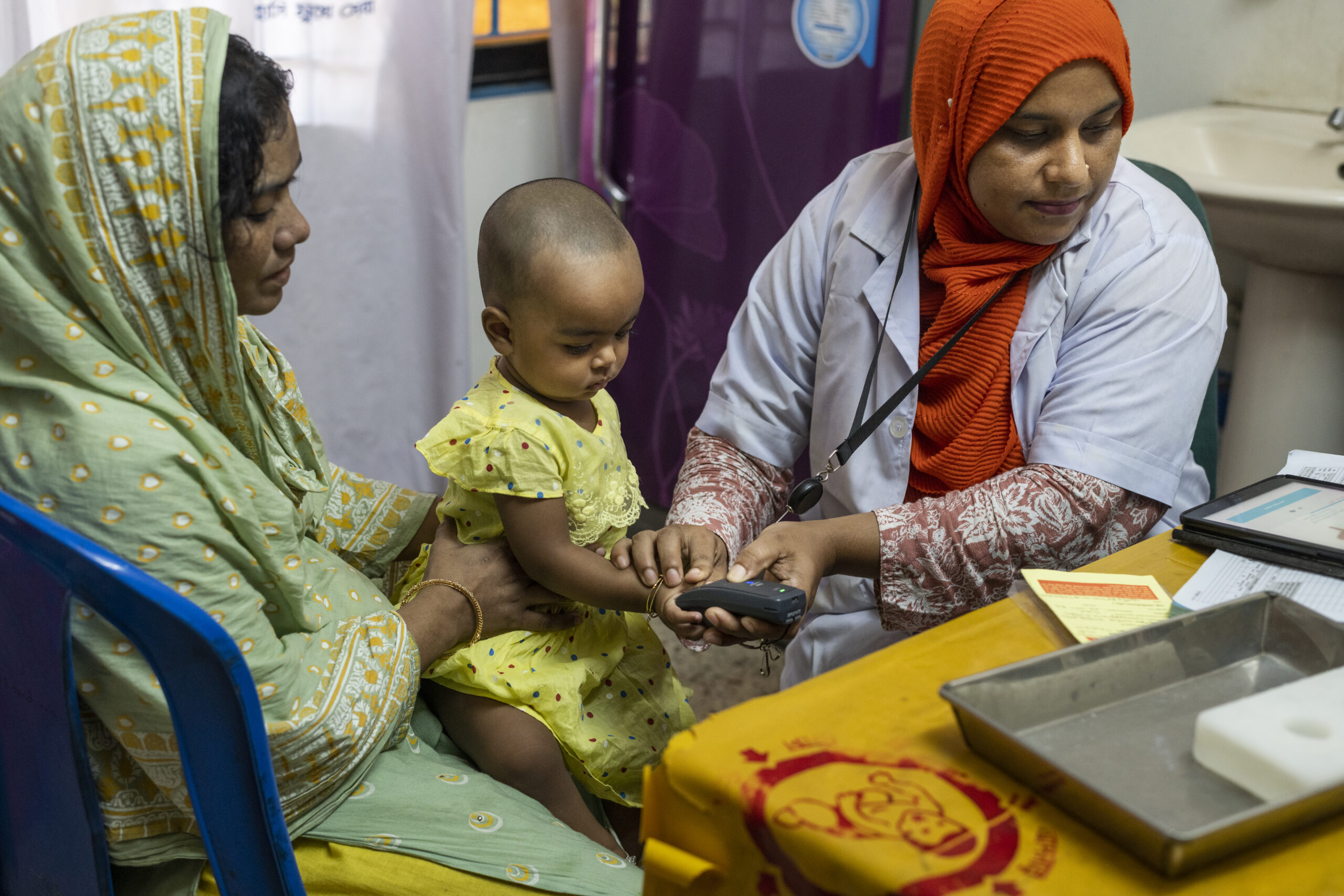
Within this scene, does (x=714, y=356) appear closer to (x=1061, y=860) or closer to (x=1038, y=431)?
(x=1038, y=431)

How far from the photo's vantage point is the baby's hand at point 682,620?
1.25m

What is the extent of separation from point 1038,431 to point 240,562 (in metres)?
0.97

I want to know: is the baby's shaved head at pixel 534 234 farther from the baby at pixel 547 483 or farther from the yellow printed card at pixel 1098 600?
the yellow printed card at pixel 1098 600

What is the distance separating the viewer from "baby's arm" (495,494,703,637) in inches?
53.2

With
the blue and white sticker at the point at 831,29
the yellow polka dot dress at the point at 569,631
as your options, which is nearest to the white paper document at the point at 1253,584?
the yellow polka dot dress at the point at 569,631

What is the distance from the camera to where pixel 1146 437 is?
1.41 meters

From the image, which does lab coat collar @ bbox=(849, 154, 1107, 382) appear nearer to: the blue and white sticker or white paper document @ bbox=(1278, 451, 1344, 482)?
white paper document @ bbox=(1278, 451, 1344, 482)

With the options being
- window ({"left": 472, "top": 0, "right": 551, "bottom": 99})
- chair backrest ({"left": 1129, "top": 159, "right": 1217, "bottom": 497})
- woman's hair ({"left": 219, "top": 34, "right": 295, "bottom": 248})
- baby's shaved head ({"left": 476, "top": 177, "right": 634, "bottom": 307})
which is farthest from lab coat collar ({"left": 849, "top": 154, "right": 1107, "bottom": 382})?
window ({"left": 472, "top": 0, "right": 551, "bottom": 99})

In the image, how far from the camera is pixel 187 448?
3.31ft

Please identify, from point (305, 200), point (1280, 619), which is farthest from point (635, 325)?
point (1280, 619)

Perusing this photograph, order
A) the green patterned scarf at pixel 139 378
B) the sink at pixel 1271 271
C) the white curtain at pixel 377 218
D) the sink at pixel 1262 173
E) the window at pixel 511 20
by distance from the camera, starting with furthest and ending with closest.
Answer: the window at pixel 511 20 < the white curtain at pixel 377 218 < the sink at pixel 1271 271 < the sink at pixel 1262 173 < the green patterned scarf at pixel 139 378

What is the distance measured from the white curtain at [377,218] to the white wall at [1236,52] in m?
1.69

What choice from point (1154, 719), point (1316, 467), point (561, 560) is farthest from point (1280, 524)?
point (561, 560)

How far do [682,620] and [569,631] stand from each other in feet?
0.90
